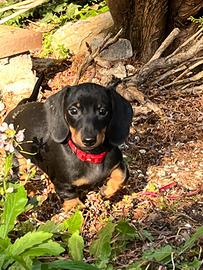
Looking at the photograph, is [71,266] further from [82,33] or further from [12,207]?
[82,33]

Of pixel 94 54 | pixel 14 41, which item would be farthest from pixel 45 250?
pixel 14 41

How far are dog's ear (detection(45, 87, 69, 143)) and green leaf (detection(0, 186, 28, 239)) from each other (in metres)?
0.85

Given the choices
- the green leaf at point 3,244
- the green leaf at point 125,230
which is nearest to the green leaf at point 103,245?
the green leaf at point 125,230

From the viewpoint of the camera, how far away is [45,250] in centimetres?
228

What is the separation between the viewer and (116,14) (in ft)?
18.5

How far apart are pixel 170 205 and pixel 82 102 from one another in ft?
2.48

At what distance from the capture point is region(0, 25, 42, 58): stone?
5.41 meters

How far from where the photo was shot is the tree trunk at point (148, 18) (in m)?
5.43

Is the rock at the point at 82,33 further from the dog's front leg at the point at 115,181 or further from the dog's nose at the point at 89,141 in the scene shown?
the dog's nose at the point at 89,141

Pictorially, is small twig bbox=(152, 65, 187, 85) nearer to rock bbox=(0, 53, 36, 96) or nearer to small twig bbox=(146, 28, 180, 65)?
small twig bbox=(146, 28, 180, 65)

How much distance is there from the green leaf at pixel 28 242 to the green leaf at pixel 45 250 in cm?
2

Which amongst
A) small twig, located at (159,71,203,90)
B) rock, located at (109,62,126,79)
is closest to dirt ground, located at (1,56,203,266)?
small twig, located at (159,71,203,90)

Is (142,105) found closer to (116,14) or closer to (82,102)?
(116,14)

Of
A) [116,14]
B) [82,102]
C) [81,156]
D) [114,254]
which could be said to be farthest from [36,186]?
[116,14]
